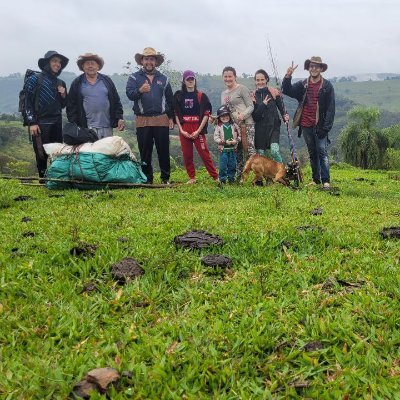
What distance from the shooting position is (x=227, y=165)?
9.89 meters

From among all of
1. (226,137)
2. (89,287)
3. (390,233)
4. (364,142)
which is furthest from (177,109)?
(364,142)

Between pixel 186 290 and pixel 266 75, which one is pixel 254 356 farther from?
pixel 266 75

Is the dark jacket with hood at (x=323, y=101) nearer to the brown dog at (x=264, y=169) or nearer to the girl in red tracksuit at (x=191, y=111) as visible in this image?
the brown dog at (x=264, y=169)

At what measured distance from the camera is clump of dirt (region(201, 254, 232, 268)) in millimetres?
4082

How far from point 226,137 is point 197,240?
549 cm

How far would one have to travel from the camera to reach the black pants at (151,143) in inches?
384

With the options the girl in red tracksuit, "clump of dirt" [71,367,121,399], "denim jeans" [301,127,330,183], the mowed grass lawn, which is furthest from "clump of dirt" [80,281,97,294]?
"denim jeans" [301,127,330,183]

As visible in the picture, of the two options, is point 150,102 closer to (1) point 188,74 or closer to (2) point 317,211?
(1) point 188,74

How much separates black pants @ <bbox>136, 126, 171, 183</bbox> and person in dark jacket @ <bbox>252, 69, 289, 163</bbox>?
2190mm

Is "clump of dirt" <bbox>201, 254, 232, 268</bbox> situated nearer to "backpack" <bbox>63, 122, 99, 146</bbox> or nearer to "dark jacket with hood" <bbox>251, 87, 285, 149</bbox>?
"backpack" <bbox>63, 122, 99, 146</bbox>

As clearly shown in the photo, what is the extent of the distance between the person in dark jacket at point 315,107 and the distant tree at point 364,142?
36.7m

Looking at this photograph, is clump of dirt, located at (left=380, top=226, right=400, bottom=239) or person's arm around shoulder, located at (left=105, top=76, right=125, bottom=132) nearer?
clump of dirt, located at (left=380, top=226, right=400, bottom=239)

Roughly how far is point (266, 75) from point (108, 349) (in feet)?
27.7

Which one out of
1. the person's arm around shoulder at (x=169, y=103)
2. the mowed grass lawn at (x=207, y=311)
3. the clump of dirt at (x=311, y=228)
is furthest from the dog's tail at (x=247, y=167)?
the clump of dirt at (x=311, y=228)
